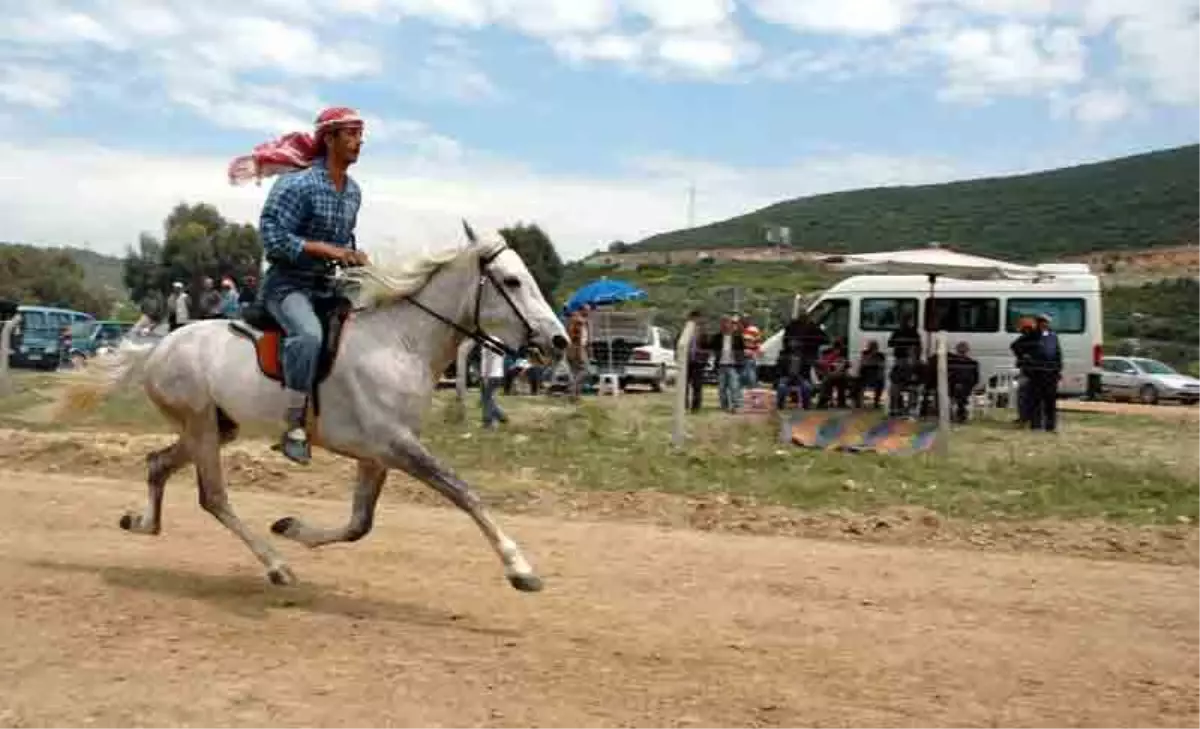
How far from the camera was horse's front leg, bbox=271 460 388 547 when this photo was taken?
7.82 metres

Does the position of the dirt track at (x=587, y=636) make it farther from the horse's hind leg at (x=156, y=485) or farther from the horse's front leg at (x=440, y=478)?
the horse's front leg at (x=440, y=478)

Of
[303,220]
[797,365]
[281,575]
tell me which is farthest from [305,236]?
[797,365]

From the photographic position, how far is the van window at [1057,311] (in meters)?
25.8

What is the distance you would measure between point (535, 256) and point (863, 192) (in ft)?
180

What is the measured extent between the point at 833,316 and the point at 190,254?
53.6 metres

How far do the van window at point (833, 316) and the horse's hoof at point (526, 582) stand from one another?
66.8 ft

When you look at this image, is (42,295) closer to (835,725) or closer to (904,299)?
(904,299)

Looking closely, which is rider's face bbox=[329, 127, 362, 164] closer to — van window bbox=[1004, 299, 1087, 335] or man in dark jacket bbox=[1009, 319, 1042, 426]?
man in dark jacket bbox=[1009, 319, 1042, 426]

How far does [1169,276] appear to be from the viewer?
7569 cm

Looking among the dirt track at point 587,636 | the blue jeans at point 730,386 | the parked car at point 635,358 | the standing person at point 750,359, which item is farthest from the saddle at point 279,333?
the parked car at point 635,358

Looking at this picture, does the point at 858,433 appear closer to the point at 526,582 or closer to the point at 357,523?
the point at 357,523

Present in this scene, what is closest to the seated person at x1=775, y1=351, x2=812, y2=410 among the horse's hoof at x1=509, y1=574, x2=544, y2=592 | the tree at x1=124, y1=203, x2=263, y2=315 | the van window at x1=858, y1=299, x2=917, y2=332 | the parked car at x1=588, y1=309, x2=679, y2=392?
the van window at x1=858, y1=299, x2=917, y2=332

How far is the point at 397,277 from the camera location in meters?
7.92

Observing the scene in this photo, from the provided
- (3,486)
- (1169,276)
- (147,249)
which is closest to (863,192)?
(1169,276)
